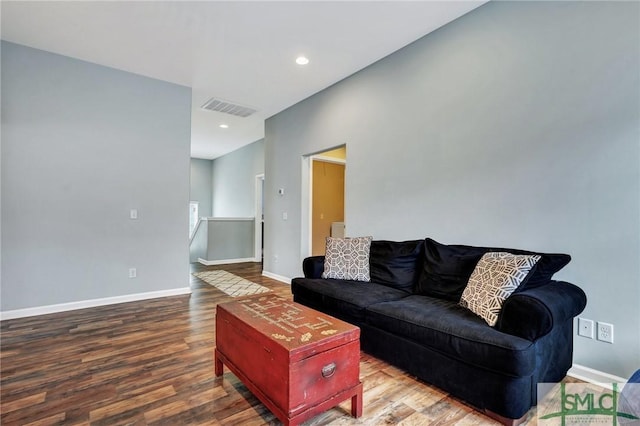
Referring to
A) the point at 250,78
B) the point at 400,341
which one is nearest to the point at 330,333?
the point at 400,341

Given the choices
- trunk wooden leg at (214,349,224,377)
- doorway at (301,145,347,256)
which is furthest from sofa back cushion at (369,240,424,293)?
doorway at (301,145,347,256)

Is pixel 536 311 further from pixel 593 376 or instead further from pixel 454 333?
pixel 593 376

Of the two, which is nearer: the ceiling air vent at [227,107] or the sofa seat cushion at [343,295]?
the sofa seat cushion at [343,295]

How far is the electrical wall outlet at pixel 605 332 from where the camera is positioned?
1.94 metres

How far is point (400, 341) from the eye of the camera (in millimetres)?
2057

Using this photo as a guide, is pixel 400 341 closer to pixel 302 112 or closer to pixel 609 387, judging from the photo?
pixel 609 387

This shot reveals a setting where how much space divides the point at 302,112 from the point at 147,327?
3.49 m

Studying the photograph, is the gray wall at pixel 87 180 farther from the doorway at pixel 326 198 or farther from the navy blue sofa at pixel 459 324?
the navy blue sofa at pixel 459 324

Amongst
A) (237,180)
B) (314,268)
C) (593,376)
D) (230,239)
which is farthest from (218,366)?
(237,180)

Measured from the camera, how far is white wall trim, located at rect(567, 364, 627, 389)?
1.92 metres

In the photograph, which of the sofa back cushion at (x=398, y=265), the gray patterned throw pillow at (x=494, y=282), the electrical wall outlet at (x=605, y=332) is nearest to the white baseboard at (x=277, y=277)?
the sofa back cushion at (x=398, y=265)

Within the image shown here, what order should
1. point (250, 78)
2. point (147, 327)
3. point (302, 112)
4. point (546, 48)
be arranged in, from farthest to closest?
point (302, 112) → point (250, 78) → point (147, 327) → point (546, 48)

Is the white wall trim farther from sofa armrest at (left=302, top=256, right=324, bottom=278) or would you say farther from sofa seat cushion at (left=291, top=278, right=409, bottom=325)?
sofa armrest at (left=302, top=256, right=324, bottom=278)

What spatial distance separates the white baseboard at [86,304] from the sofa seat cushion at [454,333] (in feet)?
9.81
